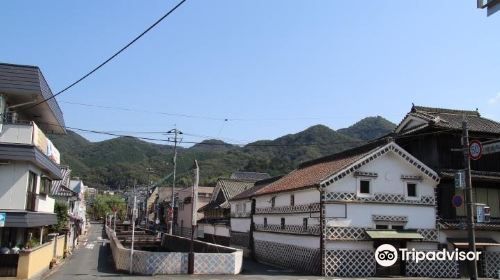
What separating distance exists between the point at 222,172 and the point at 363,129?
41.6 meters

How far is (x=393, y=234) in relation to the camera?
28.5 m

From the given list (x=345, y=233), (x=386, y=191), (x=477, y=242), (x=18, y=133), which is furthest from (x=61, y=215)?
(x=477, y=242)

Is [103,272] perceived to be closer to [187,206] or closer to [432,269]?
[432,269]

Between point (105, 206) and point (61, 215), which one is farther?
point (105, 206)

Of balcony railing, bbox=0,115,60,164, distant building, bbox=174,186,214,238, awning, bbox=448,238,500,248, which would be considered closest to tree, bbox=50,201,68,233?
balcony railing, bbox=0,115,60,164

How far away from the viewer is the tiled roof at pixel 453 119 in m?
32.2

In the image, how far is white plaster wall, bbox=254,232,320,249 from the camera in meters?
29.1

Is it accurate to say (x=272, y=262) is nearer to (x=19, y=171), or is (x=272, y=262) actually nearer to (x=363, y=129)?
(x=19, y=171)

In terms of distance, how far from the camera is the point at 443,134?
32438 millimetres

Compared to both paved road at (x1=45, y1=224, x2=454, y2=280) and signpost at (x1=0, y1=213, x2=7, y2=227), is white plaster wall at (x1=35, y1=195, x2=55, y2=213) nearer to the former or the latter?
paved road at (x1=45, y1=224, x2=454, y2=280)

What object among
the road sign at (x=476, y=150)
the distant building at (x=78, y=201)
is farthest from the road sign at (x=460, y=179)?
the distant building at (x=78, y=201)

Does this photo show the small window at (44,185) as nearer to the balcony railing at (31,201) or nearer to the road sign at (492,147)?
the balcony railing at (31,201)

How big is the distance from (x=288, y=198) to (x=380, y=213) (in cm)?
678

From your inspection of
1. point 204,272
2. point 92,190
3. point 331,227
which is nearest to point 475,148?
point 331,227
